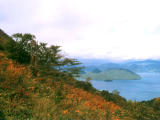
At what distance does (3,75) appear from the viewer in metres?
6.73

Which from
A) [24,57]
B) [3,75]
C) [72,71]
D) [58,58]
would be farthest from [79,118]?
[24,57]

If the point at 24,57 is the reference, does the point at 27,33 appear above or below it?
above

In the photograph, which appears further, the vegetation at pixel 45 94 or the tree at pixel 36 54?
the tree at pixel 36 54

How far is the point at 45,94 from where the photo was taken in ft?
24.1

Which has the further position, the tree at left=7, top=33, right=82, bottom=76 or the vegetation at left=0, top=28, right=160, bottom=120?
the tree at left=7, top=33, right=82, bottom=76

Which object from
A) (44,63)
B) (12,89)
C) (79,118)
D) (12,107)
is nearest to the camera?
(12,107)

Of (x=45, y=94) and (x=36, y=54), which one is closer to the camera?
(x=45, y=94)

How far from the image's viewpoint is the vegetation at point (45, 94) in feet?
17.0

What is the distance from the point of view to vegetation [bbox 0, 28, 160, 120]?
5184 mm

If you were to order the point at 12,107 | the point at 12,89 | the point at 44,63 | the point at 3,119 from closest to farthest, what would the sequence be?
the point at 3,119 → the point at 12,107 → the point at 12,89 → the point at 44,63

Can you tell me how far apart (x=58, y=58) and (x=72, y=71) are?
5.97 ft

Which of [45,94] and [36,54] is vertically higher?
[36,54]

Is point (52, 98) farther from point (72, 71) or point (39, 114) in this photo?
point (72, 71)

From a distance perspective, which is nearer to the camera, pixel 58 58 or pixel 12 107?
pixel 12 107
